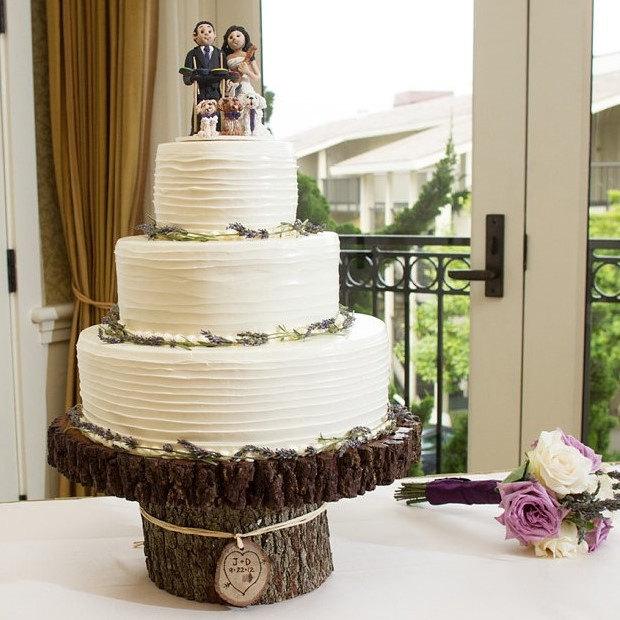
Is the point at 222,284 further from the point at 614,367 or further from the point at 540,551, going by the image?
the point at 614,367

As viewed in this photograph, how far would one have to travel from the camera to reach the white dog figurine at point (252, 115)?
134 centimetres

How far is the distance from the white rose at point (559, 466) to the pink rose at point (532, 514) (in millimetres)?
20

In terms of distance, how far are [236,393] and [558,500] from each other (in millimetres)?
Answer: 527

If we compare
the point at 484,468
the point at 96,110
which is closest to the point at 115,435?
the point at 484,468

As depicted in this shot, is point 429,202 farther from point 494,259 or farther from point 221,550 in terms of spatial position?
point 221,550

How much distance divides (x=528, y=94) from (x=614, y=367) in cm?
76

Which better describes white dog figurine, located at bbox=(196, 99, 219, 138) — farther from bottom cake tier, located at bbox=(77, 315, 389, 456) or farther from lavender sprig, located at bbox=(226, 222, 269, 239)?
bottom cake tier, located at bbox=(77, 315, 389, 456)

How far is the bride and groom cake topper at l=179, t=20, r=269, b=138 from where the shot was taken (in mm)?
1329

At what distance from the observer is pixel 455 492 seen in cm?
155

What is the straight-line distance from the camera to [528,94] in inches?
99.5

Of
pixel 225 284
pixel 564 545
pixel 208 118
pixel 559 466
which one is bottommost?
pixel 564 545

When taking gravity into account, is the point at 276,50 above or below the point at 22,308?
above

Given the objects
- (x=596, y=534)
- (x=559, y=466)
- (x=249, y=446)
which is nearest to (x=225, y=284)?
(x=249, y=446)

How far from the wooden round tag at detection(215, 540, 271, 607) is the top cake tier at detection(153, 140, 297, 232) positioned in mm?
412
